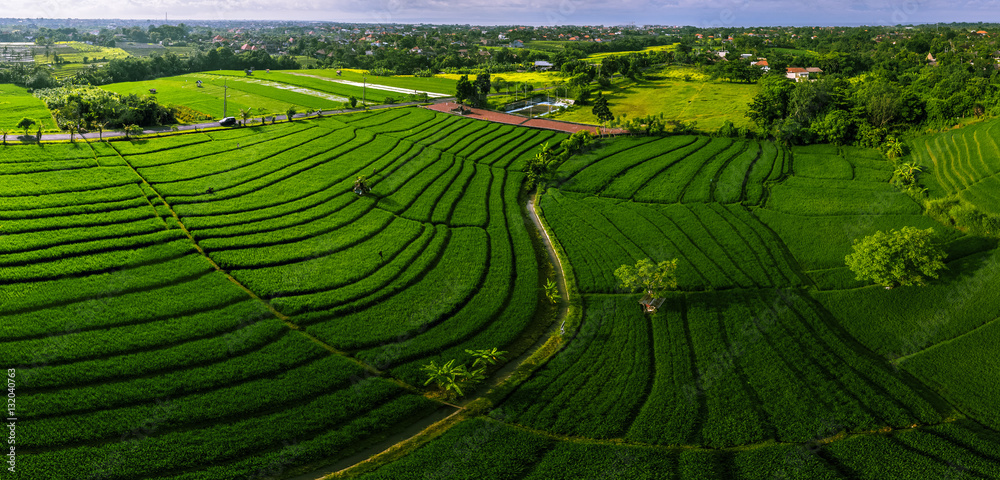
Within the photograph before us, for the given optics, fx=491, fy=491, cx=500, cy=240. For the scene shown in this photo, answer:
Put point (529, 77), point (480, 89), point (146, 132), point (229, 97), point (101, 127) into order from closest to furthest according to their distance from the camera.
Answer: point (101, 127) < point (146, 132) < point (229, 97) < point (480, 89) < point (529, 77)

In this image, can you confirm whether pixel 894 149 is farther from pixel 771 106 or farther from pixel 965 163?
pixel 771 106

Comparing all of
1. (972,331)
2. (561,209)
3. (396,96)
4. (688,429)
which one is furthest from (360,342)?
(396,96)

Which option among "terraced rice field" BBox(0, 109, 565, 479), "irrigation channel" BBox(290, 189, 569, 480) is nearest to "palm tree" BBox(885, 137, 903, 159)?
"terraced rice field" BBox(0, 109, 565, 479)

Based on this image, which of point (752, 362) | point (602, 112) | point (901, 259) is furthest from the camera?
point (602, 112)

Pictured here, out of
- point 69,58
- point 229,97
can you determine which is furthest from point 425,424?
point 69,58

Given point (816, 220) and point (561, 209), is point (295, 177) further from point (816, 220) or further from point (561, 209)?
point (816, 220)

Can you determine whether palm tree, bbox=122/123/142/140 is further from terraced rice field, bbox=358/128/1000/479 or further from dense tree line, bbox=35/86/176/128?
terraced rice field, bbox=358/128/1000/479

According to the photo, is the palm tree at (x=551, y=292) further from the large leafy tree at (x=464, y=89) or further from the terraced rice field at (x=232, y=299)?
the large leafy tree at (x=464, y=89)
